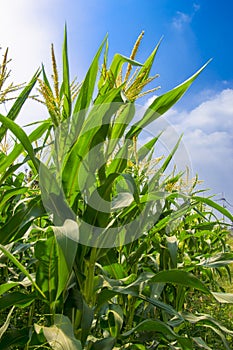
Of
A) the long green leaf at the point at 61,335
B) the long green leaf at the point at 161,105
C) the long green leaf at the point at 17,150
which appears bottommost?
the long green leaf at the point at 61,335

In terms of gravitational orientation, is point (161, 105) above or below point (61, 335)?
above

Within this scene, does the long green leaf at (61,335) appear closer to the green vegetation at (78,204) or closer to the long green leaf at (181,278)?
the green vegetation at (78,204)

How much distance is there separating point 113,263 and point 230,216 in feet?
1.29

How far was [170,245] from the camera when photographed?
1448mm

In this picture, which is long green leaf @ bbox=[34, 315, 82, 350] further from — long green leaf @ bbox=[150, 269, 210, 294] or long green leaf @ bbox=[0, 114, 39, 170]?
long green leaf @ bbox=[0, 114, 39, 170]

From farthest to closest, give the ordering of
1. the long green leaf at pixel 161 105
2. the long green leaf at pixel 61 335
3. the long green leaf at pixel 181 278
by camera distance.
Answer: the long green leaf at pixel 161 105, the long green leaf at pixel 181 278, the long green leaf at pixel 61 335

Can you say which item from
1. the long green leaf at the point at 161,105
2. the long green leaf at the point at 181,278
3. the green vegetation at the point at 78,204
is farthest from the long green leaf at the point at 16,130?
the long green leaf at the point at 181,278

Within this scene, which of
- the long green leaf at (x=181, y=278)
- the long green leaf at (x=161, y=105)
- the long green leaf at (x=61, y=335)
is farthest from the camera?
the long green leaf at (x=161, y=105)

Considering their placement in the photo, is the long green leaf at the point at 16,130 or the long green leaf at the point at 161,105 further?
the long green leaf at the point at 161,105

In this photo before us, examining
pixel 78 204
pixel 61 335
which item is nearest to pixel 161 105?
pixel 78 204

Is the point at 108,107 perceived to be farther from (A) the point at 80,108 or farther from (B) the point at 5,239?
(B) the point at 5,239

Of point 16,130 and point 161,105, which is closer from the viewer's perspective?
point 16,130

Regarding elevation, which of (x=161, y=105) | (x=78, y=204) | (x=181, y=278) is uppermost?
(x=161, y=105)

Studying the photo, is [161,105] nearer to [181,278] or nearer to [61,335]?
[181,278]
